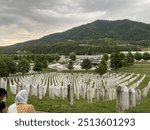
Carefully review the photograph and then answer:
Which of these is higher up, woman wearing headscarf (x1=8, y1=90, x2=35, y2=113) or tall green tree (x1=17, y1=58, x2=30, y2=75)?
woman wearing headscarf (x1=8, y1=90, x2=35, y2=113)

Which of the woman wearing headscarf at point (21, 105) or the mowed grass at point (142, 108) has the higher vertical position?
the woman wearing headscarf at point (21, 105)

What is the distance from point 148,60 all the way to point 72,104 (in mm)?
85418

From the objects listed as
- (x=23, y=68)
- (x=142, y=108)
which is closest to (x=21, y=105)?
(x=142, y=108)

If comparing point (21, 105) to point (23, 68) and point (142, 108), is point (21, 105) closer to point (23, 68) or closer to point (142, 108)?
point (142, 108)

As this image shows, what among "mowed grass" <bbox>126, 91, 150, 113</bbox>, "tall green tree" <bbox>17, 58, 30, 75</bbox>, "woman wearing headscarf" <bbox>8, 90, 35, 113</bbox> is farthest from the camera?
"tall green tree" <bbox>17, 58, 30, 75</bbox>

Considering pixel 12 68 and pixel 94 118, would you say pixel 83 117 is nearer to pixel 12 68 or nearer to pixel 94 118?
pixel 94 118

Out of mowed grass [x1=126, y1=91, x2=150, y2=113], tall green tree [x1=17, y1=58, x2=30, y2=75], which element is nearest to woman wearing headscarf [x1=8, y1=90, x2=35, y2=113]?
mowed grass [x1=126, y1=91, x2=150, y2=113]

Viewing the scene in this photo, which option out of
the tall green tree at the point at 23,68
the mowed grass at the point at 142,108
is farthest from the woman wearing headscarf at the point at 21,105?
the tall green tree at the point at 23,68

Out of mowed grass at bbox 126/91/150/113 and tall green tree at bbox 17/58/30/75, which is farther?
tall green tree at bbox 17/58/30/75

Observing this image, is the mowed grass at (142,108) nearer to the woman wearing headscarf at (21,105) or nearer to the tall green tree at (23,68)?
the woman wearing headscarf at (21,105)

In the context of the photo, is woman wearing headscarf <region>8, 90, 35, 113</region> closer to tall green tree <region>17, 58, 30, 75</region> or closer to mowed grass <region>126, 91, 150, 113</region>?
mowed grass <region>126, 91, 150, 113</region>

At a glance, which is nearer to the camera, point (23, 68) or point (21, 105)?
point (21, 105)

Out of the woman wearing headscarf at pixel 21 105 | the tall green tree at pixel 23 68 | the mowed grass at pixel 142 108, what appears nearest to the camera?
the woman wearing headscarf at pixel 21 105

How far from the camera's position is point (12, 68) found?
57.9 meters
